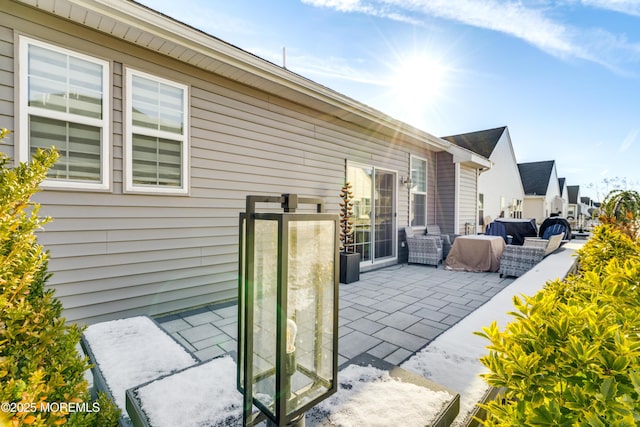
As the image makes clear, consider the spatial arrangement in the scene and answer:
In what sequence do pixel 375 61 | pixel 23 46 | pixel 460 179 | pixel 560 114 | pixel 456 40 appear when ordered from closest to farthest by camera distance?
pixel 23 46 < pixel 456 40 < pixel 375 61 < pixel 460 179 < pixel 560 114

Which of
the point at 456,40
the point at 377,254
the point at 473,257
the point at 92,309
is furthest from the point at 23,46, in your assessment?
the point at 473,257

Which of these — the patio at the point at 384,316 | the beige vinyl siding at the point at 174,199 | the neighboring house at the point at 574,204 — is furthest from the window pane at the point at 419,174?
the neighboring house at the point at 574,204

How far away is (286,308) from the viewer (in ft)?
3.13

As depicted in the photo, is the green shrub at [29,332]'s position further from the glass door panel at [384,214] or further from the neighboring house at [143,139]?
the glass door panel at [384,214]

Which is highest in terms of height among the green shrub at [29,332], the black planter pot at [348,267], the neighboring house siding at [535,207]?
the neighboring house siding at [535,207]

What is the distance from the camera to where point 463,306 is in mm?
3717

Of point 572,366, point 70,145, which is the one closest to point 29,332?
point 572,366

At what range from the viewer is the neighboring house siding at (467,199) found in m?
8.09

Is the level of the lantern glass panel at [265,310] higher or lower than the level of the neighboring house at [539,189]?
lower

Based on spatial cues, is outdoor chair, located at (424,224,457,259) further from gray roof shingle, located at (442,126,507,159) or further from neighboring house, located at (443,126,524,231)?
gray roof shingle, located at (442,126,507,159)

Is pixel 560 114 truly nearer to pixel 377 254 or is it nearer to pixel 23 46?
pixel 377 254

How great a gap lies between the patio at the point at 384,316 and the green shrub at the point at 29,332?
1.22 metres

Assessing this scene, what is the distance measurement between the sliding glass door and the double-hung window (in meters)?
0.91

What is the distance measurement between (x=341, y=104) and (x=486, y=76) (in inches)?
208
